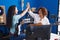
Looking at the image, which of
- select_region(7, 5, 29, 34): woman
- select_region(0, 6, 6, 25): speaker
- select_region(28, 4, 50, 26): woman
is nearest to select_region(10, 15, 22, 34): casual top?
select_region(7, 5, 29, 34): woman

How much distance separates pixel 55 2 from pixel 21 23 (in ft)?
3.74

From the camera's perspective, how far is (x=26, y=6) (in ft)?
13.1

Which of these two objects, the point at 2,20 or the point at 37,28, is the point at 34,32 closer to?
the point at 37,28

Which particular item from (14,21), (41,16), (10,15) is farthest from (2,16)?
(41,16)

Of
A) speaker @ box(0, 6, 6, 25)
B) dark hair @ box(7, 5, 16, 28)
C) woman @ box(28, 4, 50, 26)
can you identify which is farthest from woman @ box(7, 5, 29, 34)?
woman @ box(28, 4, 50, 26)

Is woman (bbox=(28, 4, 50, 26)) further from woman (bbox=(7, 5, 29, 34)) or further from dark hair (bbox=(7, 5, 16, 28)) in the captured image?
dark hair (bbox=(7, 5, 16, 28))

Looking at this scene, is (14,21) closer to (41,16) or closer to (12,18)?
(12,18)

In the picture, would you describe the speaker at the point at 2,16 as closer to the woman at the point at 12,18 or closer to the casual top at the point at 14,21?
the woman at the point at 12,18

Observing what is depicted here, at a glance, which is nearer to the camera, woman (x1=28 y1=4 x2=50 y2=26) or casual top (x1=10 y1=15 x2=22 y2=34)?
woman (x1=28 y1=4 x2=50 y2=26)

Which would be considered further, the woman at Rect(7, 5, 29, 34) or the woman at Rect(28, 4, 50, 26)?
the woman at Rect(7, 5, 29, 34)

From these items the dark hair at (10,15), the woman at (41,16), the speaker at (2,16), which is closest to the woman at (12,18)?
the dark hair at (10,15)

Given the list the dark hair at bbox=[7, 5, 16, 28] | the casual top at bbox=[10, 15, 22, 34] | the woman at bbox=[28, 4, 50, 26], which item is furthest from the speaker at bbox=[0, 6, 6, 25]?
the woman at bbox=[28, 4, 50, 26]

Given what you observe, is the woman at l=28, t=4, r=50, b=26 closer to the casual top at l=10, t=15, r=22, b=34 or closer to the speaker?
the casual top at l=10, t=15, r=22, b=34

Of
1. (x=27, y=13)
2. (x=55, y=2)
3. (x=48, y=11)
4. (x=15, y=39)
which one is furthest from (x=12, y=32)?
(x=55, y=2)
